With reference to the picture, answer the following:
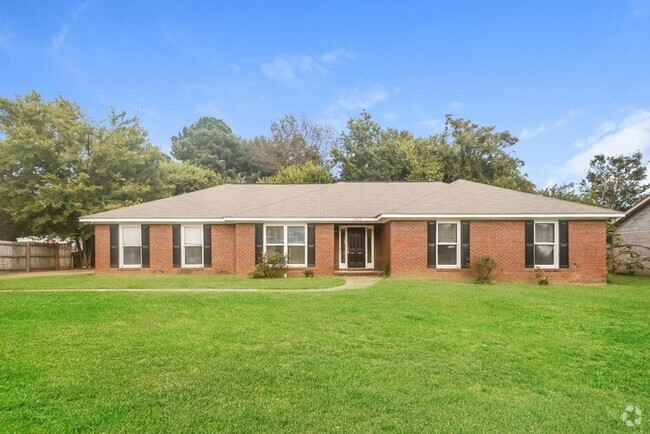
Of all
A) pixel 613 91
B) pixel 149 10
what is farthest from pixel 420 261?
pixel 149 10

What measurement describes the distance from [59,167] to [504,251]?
24.7 meters

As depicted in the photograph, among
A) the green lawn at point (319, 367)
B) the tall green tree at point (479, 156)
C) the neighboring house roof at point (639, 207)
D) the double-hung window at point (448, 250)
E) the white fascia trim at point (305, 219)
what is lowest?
the green lawn at point (319, 367)

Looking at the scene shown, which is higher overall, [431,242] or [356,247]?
[431,242]

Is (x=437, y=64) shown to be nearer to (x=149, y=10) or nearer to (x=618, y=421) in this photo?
(x=149, y=10)

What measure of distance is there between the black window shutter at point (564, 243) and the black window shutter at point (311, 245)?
958cm

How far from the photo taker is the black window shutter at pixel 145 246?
17.2m

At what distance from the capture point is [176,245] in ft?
56.7

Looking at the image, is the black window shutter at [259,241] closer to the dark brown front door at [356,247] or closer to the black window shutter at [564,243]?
the dark brown front door at [356,247]

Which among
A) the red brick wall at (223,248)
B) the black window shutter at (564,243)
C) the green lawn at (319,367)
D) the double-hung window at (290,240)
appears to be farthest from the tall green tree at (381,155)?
the green lawn at (319,367)

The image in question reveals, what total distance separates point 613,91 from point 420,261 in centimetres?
1429

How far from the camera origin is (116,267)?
17266 mm

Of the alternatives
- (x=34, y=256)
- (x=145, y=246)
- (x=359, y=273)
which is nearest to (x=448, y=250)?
(x=359, y=273)

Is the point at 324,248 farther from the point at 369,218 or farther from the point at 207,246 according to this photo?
the point at 207,246

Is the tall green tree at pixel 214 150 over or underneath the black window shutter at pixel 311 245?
over
